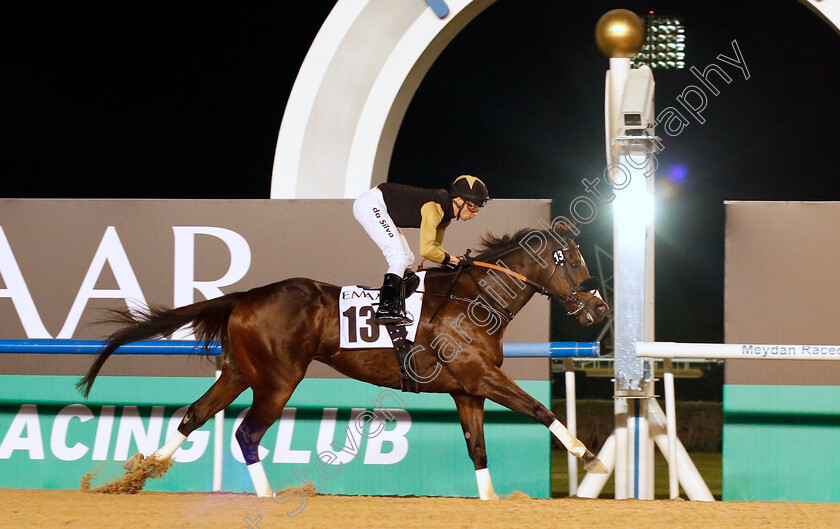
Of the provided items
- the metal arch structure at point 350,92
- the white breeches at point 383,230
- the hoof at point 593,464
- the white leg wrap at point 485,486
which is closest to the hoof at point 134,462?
the white breeches at point 383,230

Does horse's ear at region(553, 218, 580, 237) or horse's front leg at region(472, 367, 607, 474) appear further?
horse's ear at region(553, 218, 580, 237)

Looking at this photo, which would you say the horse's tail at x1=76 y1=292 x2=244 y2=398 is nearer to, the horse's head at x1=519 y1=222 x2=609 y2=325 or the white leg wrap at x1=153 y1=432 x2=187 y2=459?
the white leg wrap at x1=153 y1=432 x2=187 y2=459

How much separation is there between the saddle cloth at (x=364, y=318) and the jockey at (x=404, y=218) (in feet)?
0.15

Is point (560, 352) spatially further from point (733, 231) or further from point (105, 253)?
point (105, 253)

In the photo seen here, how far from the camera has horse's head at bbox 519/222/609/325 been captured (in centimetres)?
464

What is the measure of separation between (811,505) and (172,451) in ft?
9.60

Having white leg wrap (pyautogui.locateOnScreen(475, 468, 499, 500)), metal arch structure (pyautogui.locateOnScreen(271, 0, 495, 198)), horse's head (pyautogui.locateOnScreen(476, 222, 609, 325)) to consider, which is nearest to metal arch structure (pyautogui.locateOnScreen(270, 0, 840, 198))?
metal arch structure (pyautogui.locateOnScreen(271, 0, 495, 198))

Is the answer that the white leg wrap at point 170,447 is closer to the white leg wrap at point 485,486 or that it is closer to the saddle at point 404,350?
the saddle at point 404,350

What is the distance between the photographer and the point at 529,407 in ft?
14.4

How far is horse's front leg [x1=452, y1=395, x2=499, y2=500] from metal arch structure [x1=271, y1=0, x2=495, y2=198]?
68.6 inches

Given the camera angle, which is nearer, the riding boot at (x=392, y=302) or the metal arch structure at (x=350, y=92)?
the riding boot at (x=392, y=302)

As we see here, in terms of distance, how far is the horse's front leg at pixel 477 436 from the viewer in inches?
178

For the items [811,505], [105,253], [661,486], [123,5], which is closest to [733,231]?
[811,505]

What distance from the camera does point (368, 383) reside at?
16.7 ft
